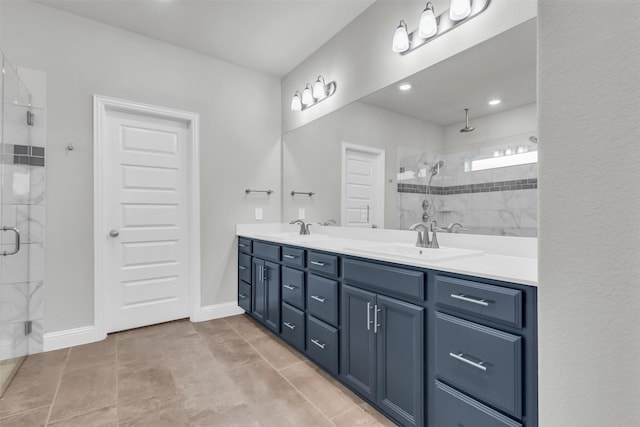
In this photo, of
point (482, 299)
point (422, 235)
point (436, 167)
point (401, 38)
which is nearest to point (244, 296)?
point (422, 235)

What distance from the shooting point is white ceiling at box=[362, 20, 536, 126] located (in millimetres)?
1528

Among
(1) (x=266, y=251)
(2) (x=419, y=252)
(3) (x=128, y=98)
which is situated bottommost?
(1) (x=266, y=251)

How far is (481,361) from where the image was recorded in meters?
1.17

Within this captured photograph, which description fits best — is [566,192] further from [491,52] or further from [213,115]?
[213,115]

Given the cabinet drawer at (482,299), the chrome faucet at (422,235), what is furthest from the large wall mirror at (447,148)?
the cabinet drawer at (482,299)

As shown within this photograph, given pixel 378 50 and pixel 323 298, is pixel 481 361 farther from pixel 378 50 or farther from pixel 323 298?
pixel 378 50

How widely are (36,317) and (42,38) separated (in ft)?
7.06

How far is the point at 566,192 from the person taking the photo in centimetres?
53

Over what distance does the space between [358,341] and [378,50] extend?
6.64ft

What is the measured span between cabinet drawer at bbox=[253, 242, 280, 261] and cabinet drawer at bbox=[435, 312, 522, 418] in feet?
4.92

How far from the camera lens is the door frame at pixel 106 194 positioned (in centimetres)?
260

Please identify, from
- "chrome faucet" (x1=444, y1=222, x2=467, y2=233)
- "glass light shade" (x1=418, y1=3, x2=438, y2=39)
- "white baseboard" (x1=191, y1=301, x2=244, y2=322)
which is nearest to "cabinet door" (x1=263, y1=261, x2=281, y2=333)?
"white baseboard" (x1=191, y1=301, x2=244, y2=322)

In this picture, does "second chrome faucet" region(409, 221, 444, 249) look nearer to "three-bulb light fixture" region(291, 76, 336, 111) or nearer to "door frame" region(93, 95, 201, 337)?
"three-bulb light fixture" region(291, 76, 336, 111)

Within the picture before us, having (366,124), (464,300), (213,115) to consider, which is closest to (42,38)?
(213,115)
